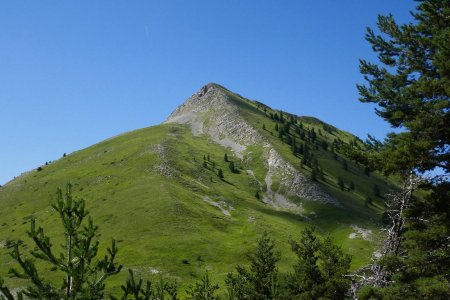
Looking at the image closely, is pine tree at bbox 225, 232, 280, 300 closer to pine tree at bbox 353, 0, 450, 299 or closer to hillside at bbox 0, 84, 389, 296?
pine tree at bbox 353, 0, 450, 299

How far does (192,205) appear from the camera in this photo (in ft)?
437

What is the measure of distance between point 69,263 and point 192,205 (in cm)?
12289

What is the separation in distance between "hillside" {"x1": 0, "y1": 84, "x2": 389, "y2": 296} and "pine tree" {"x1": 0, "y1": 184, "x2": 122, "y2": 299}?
65.9 meters

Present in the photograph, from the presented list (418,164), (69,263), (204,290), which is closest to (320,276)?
(204,290)

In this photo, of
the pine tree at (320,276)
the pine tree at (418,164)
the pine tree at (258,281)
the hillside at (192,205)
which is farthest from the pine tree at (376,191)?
the pine tree at (418,164)

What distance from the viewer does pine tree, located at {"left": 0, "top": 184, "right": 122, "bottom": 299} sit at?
1075 cm

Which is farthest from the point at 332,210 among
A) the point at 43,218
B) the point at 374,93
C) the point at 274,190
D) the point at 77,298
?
the point at 77,298

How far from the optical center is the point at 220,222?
127188 mm

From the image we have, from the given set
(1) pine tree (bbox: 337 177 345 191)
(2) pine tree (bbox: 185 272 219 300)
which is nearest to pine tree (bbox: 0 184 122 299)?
(2) pine tree (bbox: 185 272 219 300)

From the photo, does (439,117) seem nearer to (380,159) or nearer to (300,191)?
(380,159)

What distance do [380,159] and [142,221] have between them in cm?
10273

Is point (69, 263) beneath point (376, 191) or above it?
beneath

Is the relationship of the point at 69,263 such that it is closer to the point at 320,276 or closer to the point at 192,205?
the point at 320,276

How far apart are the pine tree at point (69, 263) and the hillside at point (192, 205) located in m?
65.9
